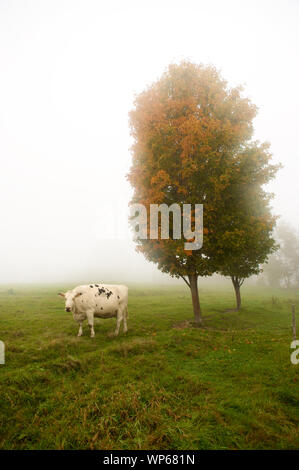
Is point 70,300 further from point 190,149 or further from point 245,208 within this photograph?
point 245,208

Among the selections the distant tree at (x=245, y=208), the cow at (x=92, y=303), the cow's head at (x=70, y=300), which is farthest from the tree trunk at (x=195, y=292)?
the cow's head at (x=70, y=300)

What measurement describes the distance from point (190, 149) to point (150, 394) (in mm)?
12405

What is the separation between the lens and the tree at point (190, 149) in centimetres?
1348

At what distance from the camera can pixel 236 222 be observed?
14031 mm

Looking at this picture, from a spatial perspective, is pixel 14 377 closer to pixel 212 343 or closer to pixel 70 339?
pixel 70 339

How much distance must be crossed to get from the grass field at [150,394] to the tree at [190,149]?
552cm

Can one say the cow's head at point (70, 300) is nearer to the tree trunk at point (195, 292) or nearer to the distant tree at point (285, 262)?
the tree trunk at point (195, 292)

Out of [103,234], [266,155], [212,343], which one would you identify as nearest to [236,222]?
[266,155]

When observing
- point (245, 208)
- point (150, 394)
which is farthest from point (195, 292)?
point (150, 394)

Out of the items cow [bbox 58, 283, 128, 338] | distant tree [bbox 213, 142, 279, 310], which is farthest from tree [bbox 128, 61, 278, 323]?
cow [bbox 58, 283, 128, 338]

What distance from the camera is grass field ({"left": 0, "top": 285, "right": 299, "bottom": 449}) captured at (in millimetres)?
4836

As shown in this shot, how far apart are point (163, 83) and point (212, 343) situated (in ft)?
54.7

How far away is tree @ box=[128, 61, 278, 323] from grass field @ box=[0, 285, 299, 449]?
5.52 m

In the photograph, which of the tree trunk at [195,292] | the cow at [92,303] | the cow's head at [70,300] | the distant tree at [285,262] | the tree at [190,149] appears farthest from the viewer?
the distant tree at [285,262]
